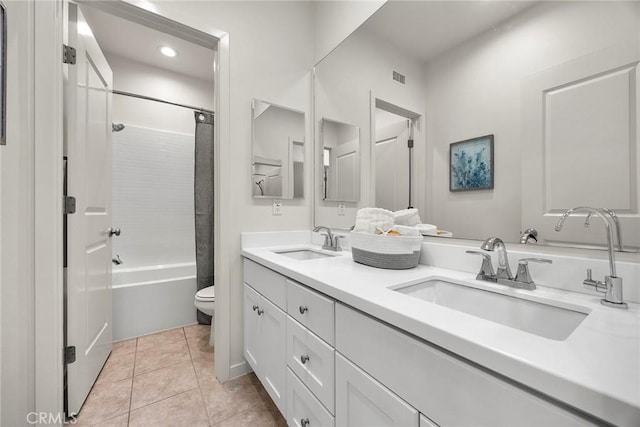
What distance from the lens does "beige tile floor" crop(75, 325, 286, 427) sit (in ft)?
4.09

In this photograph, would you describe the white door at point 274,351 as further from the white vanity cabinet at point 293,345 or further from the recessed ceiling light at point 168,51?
the recessed ceiling light at point 168,51

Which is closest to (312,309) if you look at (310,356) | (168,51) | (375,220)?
(310,356)

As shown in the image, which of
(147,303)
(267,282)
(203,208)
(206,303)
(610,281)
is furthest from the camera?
(203,208)

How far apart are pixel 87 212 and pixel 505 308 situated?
193 centimetres

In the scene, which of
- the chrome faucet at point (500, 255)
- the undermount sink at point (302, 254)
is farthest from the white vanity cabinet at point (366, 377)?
the chrome faucet at point (500, 255)

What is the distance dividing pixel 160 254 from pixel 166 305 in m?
0.70

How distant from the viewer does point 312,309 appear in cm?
89

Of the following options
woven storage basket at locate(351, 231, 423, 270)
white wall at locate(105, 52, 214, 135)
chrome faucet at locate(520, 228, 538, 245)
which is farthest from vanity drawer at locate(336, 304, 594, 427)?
white wall at locate(105, 52, 214, 135)

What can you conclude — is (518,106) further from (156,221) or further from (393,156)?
(156,221)

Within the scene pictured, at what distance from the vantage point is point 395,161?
132 centimetres

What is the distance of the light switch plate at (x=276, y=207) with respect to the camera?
5.65ft

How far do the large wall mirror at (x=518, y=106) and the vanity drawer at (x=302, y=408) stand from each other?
822 mm

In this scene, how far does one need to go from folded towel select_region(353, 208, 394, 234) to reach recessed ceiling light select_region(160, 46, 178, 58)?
2.47 meters

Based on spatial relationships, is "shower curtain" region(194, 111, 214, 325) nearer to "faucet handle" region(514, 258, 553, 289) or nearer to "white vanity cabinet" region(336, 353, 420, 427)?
"white vanity cabinet" region(336, 353, 420, 427)
